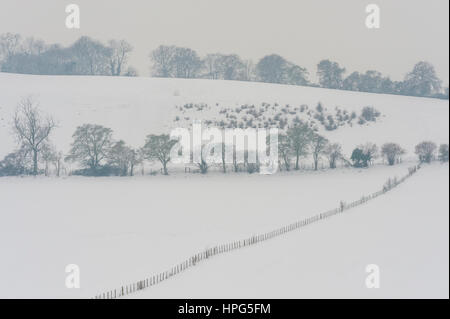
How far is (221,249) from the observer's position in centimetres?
3241

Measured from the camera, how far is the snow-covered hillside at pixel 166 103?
82438 mm

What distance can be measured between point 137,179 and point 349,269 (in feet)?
122

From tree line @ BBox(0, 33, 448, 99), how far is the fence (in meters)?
84.0

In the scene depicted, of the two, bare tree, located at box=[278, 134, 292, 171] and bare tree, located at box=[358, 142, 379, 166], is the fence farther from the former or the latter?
bare tree, located at box=[278, 134, 292, 171]

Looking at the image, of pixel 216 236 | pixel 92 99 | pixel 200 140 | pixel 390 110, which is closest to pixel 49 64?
pixel 92 99

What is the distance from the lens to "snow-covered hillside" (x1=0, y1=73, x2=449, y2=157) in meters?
82.4

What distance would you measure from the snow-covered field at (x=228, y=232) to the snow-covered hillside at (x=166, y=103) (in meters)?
3.75

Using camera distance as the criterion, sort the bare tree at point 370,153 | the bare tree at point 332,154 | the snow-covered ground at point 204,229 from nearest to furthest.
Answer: the snow-covered ground at point 204,229
the bare tree at point 370,153
the bare tree at point 332,154

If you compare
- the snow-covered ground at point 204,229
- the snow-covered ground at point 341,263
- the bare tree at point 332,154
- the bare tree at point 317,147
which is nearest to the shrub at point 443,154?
the snow-covered ground at point 204,229

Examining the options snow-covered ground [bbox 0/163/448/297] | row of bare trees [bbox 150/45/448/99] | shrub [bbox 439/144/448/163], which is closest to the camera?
snow-covered ground [bbox 0/163/448/297]

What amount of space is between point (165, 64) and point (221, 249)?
111 metres

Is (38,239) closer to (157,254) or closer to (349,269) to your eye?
(157,254)

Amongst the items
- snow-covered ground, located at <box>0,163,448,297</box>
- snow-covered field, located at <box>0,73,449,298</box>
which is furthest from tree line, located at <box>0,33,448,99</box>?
snow-covered ground, located at <box>0,163,448,297</box>

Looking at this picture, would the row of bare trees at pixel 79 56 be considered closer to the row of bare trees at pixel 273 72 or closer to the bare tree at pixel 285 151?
the row of bare trees at pixel 273 72
